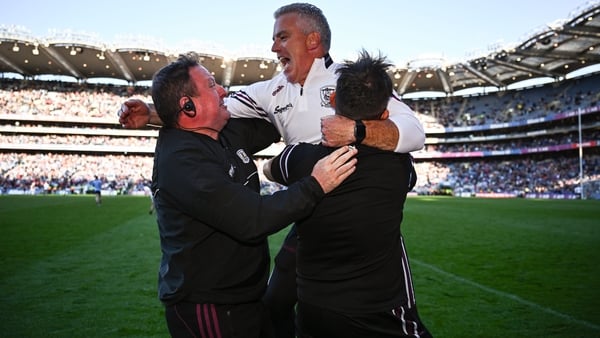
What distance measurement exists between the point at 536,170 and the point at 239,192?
62448 millimetres

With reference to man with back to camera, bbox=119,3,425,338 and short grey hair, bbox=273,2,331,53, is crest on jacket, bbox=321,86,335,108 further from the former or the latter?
short grey hair, bbox=273,2,331,53

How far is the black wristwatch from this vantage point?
2215 millimetres

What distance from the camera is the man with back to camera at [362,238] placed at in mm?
2232

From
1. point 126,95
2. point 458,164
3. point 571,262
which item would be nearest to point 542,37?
point 458,164

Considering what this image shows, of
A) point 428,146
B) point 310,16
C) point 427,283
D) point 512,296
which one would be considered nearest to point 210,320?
point 310,16

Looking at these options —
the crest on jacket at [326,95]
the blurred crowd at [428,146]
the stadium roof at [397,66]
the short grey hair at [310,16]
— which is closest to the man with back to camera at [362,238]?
the crest on jacket at [326,95]

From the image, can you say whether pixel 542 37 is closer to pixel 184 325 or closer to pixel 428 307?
pixel 428 307

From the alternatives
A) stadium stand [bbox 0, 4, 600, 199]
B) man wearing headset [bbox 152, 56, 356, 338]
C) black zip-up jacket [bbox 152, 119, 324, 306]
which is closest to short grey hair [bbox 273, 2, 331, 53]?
man wearing headset [bbox 152, 56, 356, 338]

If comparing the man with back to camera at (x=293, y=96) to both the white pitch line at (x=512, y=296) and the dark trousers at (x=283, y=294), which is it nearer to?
the dark trousers at (x=283, y=294)

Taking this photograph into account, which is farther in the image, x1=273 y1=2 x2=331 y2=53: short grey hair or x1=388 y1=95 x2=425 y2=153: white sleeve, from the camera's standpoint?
x1=273 y1=2 x2=331 y2=53: short grey hair

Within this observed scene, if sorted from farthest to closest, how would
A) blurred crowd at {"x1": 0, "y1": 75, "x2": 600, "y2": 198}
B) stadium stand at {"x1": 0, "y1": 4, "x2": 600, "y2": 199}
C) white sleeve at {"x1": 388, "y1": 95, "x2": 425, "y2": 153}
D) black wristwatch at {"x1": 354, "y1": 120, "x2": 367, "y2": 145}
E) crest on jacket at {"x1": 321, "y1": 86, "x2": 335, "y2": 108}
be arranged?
blurred crowd at {"x1": 0, "y1": 75, "x2": 600, "y2": 198}, stadium stand at {"x1": 0, "y1": 4, "x2": 600, "y2": 199}, crest on jacket at {"x1": 321, "y1": 86, "x2": 335, "y2": 108}, white sleeve at {"x1": 388, "y1": 95, "x2": 425, "y2": 153}, black wristwatch at {"x1": 354, "y1": 120, "x2": 367, "y2": 145}

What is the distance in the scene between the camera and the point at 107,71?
2367 inches

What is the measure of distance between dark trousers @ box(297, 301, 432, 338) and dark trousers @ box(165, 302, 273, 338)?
43cm

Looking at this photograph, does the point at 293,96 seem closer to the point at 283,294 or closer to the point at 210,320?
the point at 283,294
